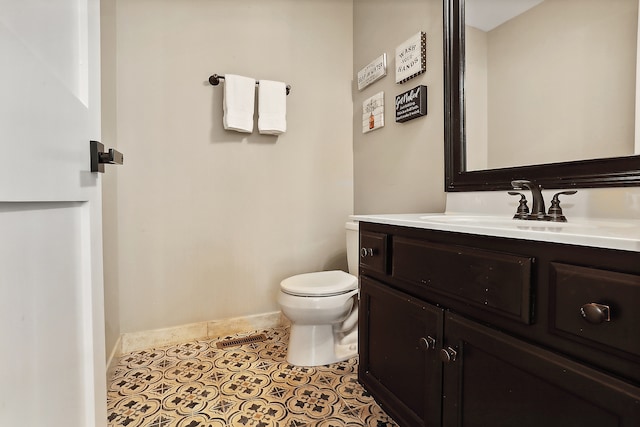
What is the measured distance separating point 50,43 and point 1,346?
→ 0.41 metres

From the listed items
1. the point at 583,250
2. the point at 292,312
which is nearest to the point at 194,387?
the point at 292,312

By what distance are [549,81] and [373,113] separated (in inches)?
41.4

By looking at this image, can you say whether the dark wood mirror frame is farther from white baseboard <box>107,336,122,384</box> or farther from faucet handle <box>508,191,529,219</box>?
white baseboard <box>107,336,122,384</box>

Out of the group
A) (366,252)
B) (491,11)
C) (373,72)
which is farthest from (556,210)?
(373,72)

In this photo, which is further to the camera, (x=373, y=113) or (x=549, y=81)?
(x=373, y=113)

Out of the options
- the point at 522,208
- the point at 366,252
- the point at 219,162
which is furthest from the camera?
the point at 219,162

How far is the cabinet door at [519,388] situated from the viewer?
22.3 inches

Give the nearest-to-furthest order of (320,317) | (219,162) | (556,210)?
(556,210), (320,317), (219,162)

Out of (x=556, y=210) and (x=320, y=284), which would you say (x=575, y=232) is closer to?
(x=556, y=210)

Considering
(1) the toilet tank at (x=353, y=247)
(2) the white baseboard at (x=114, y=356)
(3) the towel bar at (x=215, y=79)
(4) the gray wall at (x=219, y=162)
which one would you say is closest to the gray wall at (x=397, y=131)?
(4) the gray wall at (x=219, y=162)

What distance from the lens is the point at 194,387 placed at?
4.75ft

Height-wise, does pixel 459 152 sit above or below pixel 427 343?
above

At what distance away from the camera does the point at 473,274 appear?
0.79m

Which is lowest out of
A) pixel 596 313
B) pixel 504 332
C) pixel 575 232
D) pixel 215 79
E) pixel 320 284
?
pixel 320 284
